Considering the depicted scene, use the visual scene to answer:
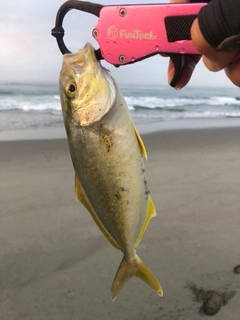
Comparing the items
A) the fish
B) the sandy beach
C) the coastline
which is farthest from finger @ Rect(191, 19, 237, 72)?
the coastline

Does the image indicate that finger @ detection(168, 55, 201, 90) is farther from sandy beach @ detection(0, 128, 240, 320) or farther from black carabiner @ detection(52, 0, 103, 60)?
sandy beach @ detection(0, 128, 240, 320)

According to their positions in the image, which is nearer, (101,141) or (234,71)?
(234,71)

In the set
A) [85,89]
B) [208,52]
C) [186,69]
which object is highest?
[208,52]

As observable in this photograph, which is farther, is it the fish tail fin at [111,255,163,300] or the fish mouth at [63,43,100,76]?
the fish tail fin at [111,255,163,300]

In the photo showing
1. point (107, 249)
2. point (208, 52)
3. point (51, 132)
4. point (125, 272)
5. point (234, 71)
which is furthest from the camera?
point (51, 132)

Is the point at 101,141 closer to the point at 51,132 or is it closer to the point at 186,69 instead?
the point at 186,69

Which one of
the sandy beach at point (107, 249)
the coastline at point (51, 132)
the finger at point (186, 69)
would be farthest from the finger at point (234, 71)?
the coastline at point (51, 132)

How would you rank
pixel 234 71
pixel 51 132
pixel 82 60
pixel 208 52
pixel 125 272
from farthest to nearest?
1. pixel 51 132
2. pixel 125 272
3. pixel 82 60
4. pixel 234 71
5. pixel 208 52

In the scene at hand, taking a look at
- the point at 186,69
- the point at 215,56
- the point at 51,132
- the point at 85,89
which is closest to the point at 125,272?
the point at 85,89
